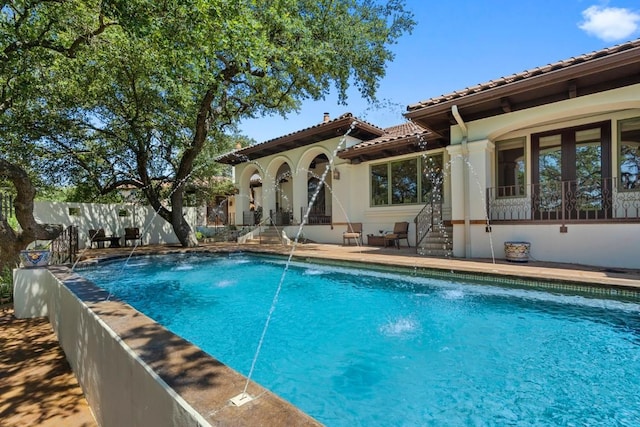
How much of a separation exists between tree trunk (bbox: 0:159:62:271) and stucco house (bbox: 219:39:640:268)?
7.11 metres

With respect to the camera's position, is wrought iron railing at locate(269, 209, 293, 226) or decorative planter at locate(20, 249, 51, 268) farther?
wrought iron railing at locate(269, 209, 293, 226)

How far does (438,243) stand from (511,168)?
10.7 ft

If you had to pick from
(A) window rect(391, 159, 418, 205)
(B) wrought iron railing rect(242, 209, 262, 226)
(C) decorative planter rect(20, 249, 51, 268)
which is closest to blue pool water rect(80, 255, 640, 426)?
(C) decorative planter rect(20, 249, 51, 268)

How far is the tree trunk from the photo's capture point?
23.8 ft

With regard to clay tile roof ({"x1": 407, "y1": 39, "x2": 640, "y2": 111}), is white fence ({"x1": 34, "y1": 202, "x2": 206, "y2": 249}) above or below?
below

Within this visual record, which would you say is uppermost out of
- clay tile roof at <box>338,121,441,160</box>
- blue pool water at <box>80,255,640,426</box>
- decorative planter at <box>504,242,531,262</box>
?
clay tile roof at <box>338,121,441,160</box>

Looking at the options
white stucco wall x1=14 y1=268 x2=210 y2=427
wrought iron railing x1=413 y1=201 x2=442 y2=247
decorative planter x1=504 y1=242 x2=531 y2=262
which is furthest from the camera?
wrought iron railing x1=413 y1=201 x2=442 y2=247

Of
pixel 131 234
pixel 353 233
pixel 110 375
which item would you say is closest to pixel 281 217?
pixel 353 233

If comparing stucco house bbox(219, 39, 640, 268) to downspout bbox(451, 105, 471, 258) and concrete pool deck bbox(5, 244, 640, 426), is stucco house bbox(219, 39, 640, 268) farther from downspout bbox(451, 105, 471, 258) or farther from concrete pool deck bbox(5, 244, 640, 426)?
concrete pool deck bbox(5, 244, 640, 426)

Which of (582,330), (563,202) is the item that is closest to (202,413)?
(582,330)

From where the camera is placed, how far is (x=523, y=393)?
3.05 meters

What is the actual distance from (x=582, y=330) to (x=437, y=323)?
1.95m

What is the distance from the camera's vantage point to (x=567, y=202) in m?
8.71

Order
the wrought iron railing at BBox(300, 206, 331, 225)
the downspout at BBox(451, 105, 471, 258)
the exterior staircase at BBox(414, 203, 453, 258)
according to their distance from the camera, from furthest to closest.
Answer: the wrought iron railing at BBox(300, 206, 331, 225), the exterior staircase at BBox(414, 203, 453, 258), the downspout at BBox(451, 105, 471, 258)
